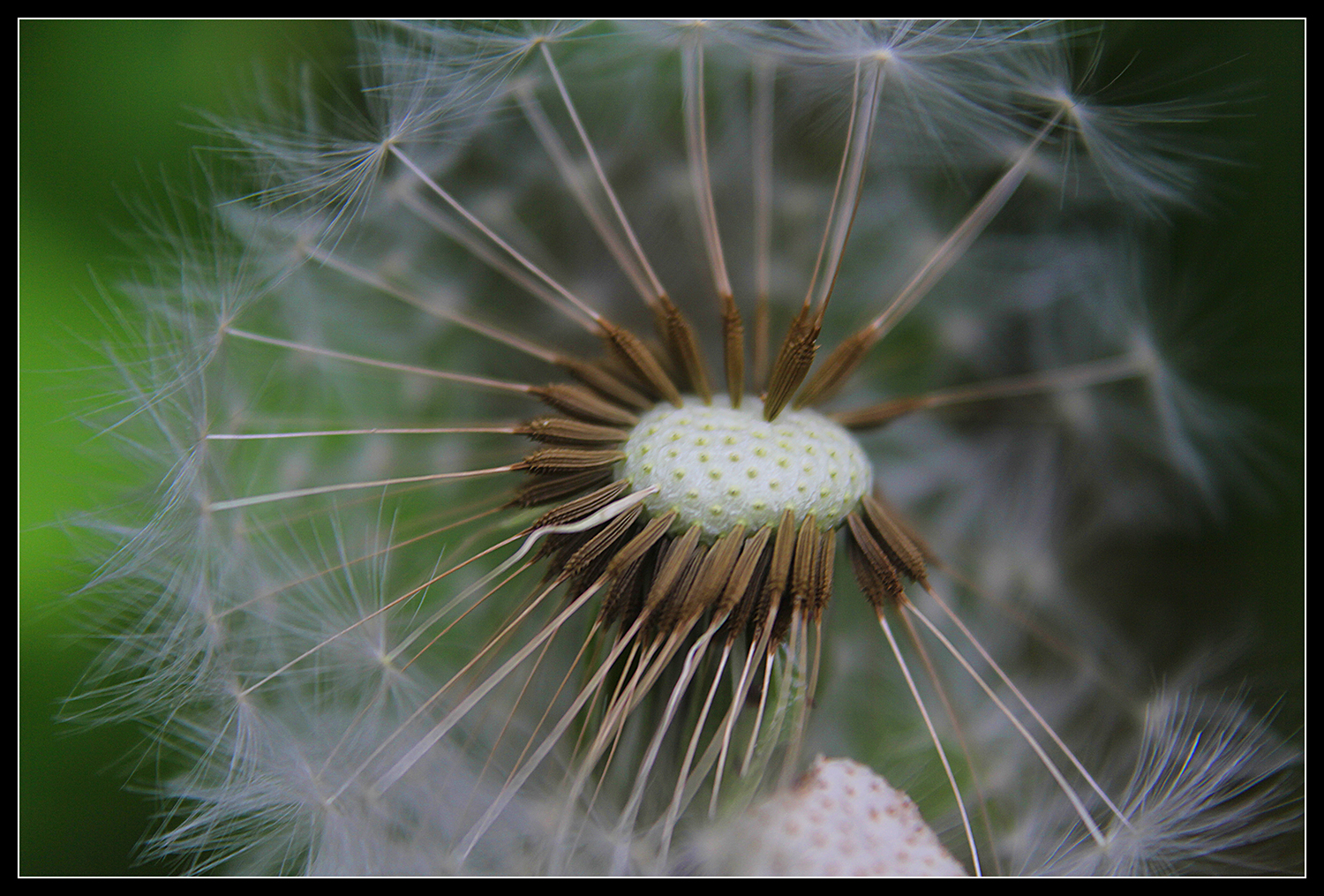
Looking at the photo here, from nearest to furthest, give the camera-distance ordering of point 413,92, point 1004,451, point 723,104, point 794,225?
point 413,92 < point 723,104 < point 794,225 < point 1004,451

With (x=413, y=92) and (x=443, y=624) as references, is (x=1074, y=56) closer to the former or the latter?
(x=413, y=92)

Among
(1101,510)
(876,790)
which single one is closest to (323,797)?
(876,790)

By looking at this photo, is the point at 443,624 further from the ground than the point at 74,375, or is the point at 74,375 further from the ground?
the point at 74,375

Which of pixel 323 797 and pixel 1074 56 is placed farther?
pixel 1074 56

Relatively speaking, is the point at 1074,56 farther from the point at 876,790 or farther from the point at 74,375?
the point at 74,375

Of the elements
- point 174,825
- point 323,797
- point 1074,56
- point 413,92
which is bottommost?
point 174,825

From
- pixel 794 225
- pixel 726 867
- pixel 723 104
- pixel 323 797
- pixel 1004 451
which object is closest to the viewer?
pixel 726 867

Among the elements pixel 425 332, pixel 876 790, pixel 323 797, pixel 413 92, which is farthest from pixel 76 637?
pixel 876 790
